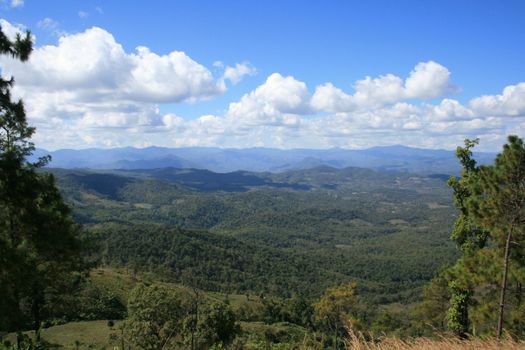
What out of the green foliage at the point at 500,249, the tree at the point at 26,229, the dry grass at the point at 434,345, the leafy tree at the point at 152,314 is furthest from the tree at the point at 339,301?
the dry grass at the point at 434,345

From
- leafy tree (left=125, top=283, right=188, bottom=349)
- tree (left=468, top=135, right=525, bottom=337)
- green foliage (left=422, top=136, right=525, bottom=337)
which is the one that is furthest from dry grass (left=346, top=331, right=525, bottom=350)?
leafy tree (left=125, top=283, right=188, bottom=349)

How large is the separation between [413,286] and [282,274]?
5215 centimetres

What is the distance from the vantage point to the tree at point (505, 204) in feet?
47.9

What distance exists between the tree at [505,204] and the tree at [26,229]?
50.8ft

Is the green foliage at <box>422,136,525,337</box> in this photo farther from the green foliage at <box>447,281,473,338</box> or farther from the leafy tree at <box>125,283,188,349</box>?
the leafy tree at <box>125,283,188,349</box>

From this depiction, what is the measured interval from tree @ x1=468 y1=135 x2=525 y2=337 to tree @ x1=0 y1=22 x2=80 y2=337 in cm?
1548

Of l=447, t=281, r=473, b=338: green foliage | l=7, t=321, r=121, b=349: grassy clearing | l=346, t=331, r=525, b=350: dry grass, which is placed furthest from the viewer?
l=7, t=321, r=121, b=349: grassy clearing

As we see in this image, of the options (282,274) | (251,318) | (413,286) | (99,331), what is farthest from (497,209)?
(413,286)

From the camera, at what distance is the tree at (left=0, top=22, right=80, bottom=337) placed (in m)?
10.6

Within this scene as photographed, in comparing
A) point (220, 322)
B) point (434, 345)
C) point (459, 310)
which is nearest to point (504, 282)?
point (459, 310)

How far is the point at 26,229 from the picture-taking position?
15188 millimetres

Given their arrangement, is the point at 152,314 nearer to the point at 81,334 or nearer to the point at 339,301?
the point at 81,334

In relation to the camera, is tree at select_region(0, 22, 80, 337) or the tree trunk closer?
tree at select_region(0, 22, 80, 337)

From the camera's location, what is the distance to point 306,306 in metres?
86.6
